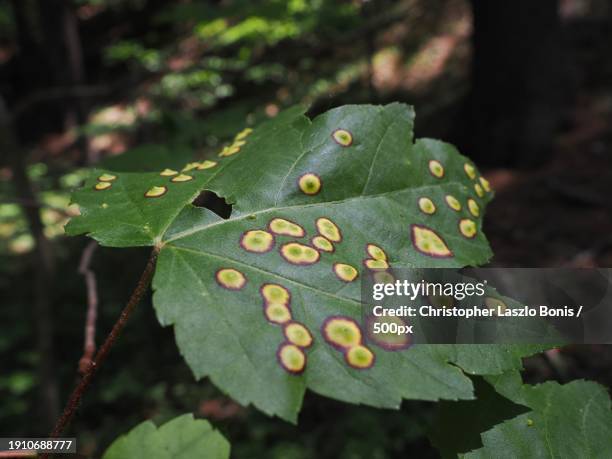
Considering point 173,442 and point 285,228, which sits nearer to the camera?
point 173,442

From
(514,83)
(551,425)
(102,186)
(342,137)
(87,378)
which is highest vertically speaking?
(342,137)

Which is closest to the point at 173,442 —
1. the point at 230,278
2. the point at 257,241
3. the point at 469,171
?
the point at 230,278

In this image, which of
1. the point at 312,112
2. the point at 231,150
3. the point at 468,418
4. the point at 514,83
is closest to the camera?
the point at 468,418

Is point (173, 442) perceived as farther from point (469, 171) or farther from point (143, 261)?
point (143, 261)

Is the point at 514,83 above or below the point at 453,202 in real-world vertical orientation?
below

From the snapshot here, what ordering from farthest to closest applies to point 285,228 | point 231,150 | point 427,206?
point 231,150 < point 427,206 < point 285,228

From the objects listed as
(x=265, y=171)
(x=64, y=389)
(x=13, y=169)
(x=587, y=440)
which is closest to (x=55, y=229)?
(x=64, y=389)

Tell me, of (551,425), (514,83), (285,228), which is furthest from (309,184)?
(514,83)

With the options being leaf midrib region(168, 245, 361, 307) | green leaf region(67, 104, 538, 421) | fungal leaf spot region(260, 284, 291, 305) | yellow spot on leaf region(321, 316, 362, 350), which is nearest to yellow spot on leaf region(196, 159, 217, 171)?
green leaf region(67, 104, 538, 421)

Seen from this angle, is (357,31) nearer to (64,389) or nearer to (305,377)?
(305,377)
